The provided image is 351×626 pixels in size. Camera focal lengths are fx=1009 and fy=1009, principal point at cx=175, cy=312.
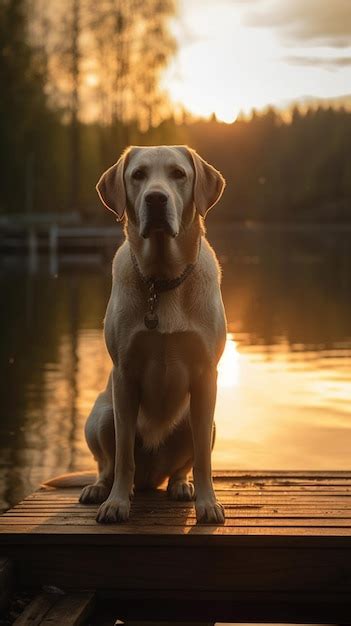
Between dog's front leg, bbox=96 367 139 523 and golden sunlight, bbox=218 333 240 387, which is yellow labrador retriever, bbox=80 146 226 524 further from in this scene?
golden sunlight, bbox=218 333 240 387

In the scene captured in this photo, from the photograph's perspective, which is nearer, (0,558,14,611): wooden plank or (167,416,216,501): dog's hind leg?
(0,558,14,611): wooden plank

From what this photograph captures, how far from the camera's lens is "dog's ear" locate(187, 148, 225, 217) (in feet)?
13.6

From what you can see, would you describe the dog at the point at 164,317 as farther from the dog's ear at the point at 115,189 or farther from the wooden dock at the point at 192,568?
the wooden dock at the point at 192,568

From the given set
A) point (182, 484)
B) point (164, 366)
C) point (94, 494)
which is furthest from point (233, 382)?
point (164, 366)

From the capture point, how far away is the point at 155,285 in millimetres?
4176

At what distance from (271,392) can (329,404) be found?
0.87 m

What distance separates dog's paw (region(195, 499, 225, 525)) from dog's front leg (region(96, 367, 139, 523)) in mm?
295

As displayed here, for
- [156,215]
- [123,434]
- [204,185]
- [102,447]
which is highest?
[204,185]

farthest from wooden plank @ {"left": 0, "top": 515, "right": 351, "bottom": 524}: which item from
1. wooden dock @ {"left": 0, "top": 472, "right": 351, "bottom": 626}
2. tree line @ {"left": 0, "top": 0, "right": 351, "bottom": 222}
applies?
tree line @ {"left": 0, "top": 0, "right": 351, "bottom": 222}

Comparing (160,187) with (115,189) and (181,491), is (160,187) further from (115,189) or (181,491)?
(181,491)

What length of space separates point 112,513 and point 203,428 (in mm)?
527

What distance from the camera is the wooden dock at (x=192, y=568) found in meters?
3.79

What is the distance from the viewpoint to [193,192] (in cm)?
415

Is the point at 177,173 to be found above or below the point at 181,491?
Answer: above
